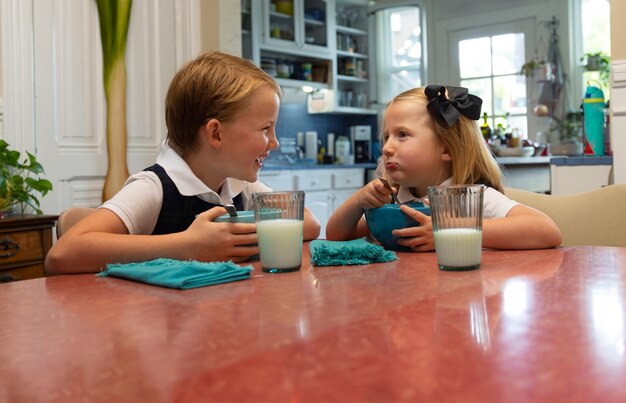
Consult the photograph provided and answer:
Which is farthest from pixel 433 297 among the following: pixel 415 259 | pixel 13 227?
pixel 13 227

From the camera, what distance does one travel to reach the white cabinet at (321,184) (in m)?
4.97

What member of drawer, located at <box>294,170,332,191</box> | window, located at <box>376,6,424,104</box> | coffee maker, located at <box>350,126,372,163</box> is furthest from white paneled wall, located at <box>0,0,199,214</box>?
window, located at <box>376,6,424,104</box>

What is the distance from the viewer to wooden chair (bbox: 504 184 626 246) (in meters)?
1.50

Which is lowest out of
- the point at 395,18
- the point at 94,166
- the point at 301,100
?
the point at 94,166

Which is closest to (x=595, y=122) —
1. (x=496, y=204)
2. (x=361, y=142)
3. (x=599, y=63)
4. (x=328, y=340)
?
(x=496, y=204)

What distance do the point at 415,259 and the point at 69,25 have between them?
275cm

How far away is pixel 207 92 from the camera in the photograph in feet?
5.00

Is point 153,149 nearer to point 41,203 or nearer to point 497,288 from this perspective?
point 41,203

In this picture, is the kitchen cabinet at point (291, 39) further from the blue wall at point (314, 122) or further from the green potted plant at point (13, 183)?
the green potted plant at point (13, 183)

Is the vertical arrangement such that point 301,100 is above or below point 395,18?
below

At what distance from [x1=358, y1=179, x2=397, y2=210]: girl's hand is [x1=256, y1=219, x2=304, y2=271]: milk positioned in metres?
0.37

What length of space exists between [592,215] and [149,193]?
39.9 inches

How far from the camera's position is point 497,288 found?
805mm

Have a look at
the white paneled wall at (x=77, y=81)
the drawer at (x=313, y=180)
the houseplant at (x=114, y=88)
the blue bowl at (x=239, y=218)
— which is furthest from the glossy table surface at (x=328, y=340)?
the drawer at (x=313, y=180)
